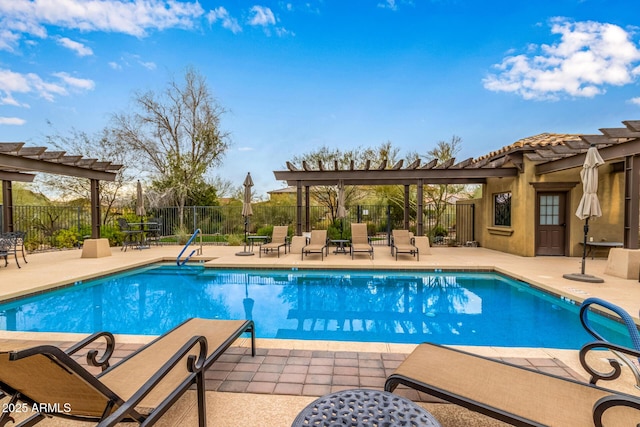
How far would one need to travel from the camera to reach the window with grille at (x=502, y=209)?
10.8 m

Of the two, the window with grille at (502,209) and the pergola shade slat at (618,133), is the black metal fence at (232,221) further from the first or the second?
the pergola shade slat at (618,133)

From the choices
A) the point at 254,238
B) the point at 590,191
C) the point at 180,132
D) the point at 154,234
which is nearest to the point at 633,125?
the point at 590,191

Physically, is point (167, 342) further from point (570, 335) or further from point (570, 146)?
point (570, 146)

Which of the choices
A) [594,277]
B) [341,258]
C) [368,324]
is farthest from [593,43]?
[368,324]

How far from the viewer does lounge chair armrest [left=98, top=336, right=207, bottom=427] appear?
4.48 feet

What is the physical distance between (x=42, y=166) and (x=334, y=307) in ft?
28.9

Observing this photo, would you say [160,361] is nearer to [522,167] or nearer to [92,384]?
[92,384]

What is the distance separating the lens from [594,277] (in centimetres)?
629

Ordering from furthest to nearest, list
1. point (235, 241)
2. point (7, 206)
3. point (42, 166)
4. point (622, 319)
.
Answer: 1. point (235, 241)
2. point (7, 206)
3. point (42, 166)
4. point (622, 319)

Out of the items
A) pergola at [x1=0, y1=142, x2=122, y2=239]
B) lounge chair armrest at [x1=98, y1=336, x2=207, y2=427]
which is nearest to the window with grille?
lounge chair armrest at [x1=98, y1=336, x2=207, y2=427]

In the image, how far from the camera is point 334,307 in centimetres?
562

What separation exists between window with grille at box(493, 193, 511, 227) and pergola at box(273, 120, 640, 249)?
1.02m

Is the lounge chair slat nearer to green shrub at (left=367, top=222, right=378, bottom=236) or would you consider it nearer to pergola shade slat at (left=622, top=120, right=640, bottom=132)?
pergola shade slat at (left=622, top=120, right=640, bottom=132)

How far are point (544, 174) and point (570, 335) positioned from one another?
7.01 m
